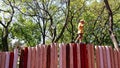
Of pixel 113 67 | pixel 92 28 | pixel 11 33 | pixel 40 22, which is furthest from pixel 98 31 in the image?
pixel 113 67

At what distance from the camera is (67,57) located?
7.16m

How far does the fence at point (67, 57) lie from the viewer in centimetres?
712

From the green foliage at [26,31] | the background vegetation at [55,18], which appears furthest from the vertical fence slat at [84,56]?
the green foliage at [26,31]

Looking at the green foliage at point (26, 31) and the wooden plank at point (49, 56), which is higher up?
the green foliage at point (26, 31)

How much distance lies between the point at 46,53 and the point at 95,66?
5.87 ft

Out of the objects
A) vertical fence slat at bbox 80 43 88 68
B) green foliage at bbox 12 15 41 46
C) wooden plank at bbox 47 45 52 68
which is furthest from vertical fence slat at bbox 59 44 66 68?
green foliage at bbox 12 15 41 46

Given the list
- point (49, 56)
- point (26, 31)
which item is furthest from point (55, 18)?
point (49, 56)

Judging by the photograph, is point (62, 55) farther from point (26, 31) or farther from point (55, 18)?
point (26, 31)

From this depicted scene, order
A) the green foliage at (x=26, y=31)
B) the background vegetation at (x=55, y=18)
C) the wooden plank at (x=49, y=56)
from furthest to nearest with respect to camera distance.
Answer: the green foliage at (x=26, y=31)
the background vegetation at (x=55, y=18)
the wooden plank at (x=49, y=56)

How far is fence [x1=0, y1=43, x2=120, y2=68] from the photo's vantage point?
7.12 meters

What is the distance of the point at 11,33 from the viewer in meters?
23.0

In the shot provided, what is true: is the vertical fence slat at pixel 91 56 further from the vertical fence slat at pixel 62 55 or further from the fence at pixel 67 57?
the vertical fence slat at pixel 62 55

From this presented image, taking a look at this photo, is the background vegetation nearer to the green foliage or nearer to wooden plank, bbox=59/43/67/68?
the green foliage

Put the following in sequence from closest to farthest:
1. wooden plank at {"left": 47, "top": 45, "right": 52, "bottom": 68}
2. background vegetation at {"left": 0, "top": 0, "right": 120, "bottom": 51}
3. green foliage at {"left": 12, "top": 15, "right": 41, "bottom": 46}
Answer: wooden plank at {"left": 47, "top": 45, "right": 52, "bottom": 68} → background vegetation at {"left": 0, "top": 0, "right": 120, "bottom": 51} → green foliage at {"left": 12, "top": 15, "right": 41, "bottom": 46}
